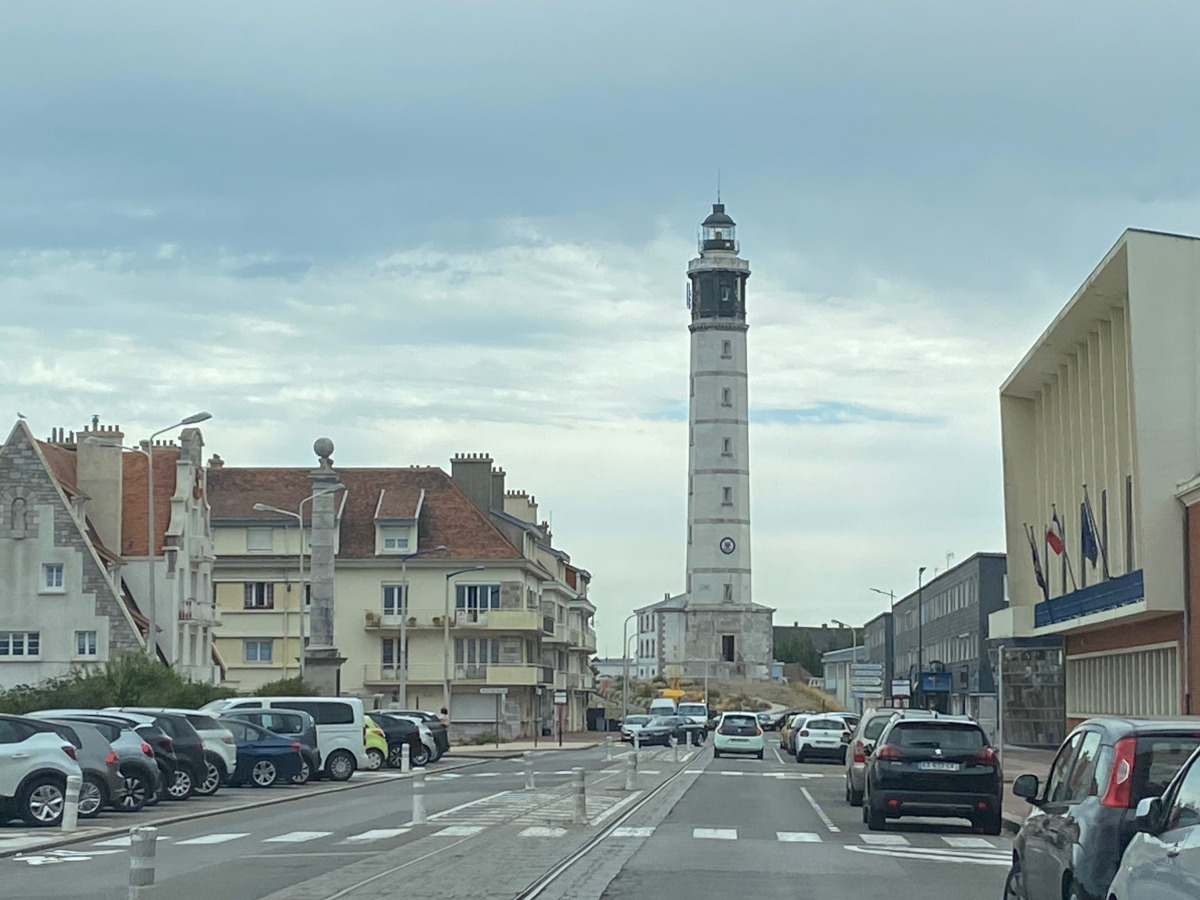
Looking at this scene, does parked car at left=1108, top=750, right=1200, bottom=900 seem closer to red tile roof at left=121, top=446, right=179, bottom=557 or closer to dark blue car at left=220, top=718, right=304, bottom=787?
dark blue car at left=220, top=718, right=304, bottom=787

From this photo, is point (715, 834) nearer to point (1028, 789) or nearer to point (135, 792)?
point (135, 792)

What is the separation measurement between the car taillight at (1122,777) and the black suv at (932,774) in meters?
13.6

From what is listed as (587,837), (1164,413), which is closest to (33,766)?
(587,837)

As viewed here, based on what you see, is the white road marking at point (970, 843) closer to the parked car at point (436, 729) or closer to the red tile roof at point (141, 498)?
the parked car at point (436, 729)

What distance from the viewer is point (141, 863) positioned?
10773 mm

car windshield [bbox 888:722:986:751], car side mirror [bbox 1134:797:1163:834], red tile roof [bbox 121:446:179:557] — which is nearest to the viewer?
car side mirror [bbox 1134:797:1163:834]

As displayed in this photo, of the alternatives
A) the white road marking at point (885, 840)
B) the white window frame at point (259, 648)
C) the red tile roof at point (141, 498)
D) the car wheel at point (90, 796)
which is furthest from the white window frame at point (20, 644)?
the white road marking at point (885, 840)

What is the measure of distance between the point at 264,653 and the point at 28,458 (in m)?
24.6

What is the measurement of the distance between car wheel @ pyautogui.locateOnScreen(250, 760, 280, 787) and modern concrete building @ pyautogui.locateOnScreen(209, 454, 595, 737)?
42.4m

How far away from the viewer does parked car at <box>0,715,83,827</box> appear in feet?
77.7

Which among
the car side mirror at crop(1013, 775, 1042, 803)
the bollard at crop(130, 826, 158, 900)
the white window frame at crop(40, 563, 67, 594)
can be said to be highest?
the white window frame at crop(40, 563, 67, 594)

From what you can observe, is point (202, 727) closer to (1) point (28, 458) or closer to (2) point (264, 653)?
(1) point (28, 458)

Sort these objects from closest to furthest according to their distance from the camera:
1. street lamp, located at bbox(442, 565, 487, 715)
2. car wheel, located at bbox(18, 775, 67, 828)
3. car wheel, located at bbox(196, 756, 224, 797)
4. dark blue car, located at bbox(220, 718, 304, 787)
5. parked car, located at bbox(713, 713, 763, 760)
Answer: car wheel, located at bbox(18, 775, 67, 828)
car wheel, located at bbox(196, 756, 224, 797)
dark blue car, located at bbox(220, 718, 304, 787)
parked car, located at bbox(713, 713, 763, 760)
street lamp, located at bbox(442, 565, 487, 715)

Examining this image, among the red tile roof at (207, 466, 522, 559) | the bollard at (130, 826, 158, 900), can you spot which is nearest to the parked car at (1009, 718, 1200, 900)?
the bollard at (130, 826, 158, 900)
